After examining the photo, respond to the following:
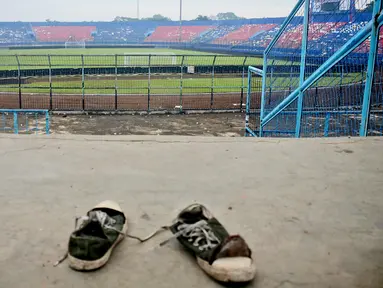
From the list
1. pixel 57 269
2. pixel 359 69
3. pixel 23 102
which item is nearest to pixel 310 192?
pixel 57 269

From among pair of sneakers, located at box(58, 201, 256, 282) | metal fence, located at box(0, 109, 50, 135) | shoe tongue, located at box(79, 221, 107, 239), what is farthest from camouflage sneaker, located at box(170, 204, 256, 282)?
metal fence, located at box(0, 109, 50, 135)

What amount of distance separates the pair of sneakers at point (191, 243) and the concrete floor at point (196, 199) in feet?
0.21

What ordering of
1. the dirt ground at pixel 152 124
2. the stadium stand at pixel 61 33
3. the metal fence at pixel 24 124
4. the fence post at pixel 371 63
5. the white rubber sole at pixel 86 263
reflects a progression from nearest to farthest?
1. the white rubber sole at pixel 86 263
2. the fence post at pixel 371 63
3. the metal fence at pixel 24 124
4. the dirt ground at pixel 152 124
5. the stadium stand at pixel 61 33

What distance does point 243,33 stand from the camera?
64.3 meters

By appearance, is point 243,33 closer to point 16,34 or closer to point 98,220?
point 16,34

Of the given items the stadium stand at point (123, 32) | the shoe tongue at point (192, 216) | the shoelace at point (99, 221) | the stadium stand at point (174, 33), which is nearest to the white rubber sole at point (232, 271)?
the shoe tongue at point (192, 216)

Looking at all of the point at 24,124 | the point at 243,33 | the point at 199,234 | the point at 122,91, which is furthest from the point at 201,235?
the point at 243,33

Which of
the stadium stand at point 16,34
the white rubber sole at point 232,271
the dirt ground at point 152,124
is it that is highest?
the stadium stand at point 16,34

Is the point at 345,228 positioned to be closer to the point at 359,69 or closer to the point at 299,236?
the point at 299,236

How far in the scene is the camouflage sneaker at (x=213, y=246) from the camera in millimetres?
1977

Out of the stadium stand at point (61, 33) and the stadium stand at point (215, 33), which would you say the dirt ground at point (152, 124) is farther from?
the stadium stand at point (61, 33)

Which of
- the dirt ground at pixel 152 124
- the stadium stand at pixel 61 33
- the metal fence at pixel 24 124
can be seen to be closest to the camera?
the metal fence at pixel 24 124

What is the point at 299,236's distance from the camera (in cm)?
250

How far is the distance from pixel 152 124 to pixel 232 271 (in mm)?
13637
